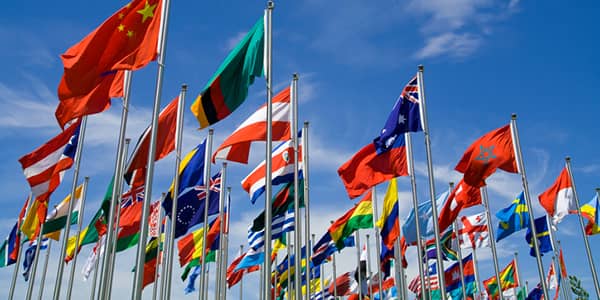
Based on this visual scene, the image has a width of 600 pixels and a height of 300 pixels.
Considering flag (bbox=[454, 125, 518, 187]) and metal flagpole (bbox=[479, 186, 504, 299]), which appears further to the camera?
metal flagpole (bbox=[479, 186, 504, 299])

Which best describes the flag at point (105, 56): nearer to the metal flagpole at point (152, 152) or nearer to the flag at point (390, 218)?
the metal flagpole at point (152, 152)

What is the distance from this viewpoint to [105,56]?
1138cm

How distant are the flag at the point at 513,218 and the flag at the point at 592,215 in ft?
9.14

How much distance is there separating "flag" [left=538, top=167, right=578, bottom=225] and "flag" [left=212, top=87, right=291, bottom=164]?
459 inches

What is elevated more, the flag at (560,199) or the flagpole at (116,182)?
the flag at (560,199)

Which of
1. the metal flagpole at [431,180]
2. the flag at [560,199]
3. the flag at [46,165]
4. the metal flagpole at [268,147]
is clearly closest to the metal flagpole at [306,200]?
the metal flagpole at [268,147]

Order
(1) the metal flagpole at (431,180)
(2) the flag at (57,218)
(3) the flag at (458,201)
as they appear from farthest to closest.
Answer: (2) the flag at (57,218) < (3) the flag at (458,201) < (1) the metal flagpole at (431,180)

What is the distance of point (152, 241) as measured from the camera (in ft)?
71.5

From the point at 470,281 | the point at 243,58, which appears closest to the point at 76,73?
the point at 243,58

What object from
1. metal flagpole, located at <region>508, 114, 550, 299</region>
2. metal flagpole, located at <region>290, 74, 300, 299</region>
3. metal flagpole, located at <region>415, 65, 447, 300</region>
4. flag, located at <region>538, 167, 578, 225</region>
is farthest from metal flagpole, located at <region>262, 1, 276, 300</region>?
flag, located at <region>538, 167, 578, 225</region>

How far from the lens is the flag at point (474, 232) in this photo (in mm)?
25281

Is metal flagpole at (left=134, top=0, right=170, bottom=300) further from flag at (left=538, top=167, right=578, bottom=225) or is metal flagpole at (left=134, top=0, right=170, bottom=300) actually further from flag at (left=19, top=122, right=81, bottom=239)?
flag at (left=538, top=167, right=578, bottom=225)

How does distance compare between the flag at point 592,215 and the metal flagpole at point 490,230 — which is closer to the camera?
the metal flagpole at point 490,230

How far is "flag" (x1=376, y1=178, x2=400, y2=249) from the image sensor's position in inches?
808
